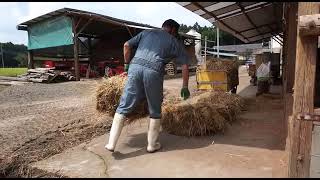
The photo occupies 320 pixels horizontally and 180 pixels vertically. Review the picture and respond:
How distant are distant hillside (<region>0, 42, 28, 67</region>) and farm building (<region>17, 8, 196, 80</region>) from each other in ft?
128

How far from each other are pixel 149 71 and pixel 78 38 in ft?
57.9

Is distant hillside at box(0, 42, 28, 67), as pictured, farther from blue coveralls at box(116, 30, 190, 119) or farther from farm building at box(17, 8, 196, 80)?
blue coveralls at box(116, 30, 190, 119)

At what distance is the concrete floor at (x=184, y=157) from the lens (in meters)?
3.69

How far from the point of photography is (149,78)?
14.1 feet

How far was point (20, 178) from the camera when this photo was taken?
398 centimetres

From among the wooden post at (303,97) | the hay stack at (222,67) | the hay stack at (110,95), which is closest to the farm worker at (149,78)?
the hay stack at (110,95)

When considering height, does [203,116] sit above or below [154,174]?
above

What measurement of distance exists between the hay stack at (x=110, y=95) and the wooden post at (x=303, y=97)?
263cm

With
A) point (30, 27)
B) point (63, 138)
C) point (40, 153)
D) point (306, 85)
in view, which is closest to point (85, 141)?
point (63, 138)

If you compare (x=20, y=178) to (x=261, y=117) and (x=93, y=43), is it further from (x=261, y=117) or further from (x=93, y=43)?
(x=93, y=43)

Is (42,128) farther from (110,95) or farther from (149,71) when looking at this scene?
(149,71)

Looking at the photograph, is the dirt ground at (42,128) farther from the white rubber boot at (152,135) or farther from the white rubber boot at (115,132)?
the white rubber boot at (152,135)

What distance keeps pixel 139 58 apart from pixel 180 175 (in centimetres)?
160

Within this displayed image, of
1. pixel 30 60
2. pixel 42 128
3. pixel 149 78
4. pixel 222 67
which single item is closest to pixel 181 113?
pixel 149 78
